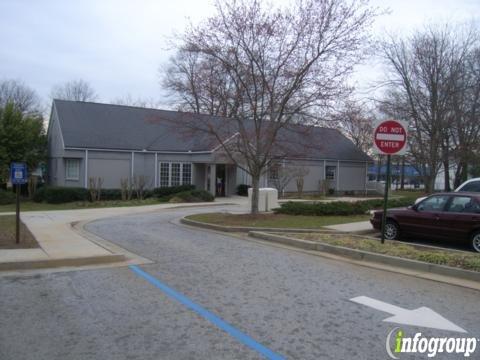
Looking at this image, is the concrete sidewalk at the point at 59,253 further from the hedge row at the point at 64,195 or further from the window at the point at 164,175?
the window at the point at 164,175

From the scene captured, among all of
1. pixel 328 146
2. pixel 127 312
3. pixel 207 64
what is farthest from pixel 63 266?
pixel 328 146

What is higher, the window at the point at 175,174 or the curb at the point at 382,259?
the window at the point at 175,174

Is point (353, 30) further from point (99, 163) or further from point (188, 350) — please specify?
point (99, 163)

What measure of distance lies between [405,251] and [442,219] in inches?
91.8

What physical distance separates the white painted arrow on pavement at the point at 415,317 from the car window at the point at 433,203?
621 centimetres

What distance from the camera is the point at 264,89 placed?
677 inches

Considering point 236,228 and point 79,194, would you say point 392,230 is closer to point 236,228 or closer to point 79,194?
point 236,228

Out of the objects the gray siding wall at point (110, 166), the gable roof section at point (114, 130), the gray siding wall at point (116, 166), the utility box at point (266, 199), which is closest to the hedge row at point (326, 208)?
the utility box at point (266, 199)

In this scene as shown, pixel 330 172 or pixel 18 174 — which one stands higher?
pixel 330 172

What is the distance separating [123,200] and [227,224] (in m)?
14.6

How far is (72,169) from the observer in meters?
30.2

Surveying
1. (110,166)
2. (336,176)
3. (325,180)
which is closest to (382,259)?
(110,166)

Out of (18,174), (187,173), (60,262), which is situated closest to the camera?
(60,262)

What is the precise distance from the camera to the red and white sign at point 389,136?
10.5m
